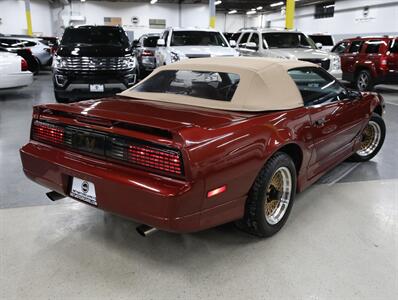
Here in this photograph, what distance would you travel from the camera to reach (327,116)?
329cm

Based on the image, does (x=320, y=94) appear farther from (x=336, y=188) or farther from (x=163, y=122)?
(x=163, y=122)

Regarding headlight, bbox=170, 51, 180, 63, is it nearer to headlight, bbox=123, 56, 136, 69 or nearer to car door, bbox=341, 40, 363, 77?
headlight, bbox=123, 56, 136, 69

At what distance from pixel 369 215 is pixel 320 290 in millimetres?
1229

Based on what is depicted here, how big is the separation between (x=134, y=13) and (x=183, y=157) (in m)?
31.1

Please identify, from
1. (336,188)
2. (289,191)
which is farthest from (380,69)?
(289,191)

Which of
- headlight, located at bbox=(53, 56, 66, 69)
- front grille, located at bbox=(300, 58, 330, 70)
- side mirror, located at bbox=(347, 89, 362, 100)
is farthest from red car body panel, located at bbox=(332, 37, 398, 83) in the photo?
headlight, located at bbox=(53, 56, 66, 69)

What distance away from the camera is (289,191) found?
116 inches

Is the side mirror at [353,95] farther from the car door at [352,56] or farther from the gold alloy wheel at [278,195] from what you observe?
the car door at [352,56]

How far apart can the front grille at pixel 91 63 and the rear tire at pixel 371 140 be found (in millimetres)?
4995

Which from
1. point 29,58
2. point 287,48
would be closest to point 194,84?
point 287,48

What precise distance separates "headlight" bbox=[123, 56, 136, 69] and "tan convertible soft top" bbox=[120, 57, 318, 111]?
468 cm

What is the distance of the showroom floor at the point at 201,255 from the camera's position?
226 cm

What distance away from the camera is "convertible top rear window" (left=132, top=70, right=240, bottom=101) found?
306 cm

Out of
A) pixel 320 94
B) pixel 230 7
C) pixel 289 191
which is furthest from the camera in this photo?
pixel 230 7
